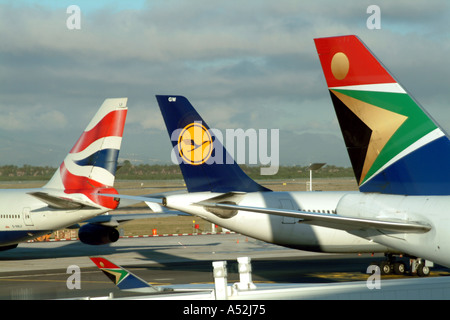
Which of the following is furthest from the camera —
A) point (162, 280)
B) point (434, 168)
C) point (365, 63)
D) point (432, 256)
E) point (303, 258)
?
point (303, 258)

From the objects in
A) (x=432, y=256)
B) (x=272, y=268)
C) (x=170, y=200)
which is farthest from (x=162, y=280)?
(x=432, y=256)

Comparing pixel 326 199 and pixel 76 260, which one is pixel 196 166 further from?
pixel 76 260

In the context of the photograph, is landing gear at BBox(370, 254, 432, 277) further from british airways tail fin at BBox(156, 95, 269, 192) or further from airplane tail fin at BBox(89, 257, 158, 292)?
airplane tail fin at BBox(89, 257, 158, 292)

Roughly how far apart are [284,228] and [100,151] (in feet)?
43.2

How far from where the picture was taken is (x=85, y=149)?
37250 millimetres

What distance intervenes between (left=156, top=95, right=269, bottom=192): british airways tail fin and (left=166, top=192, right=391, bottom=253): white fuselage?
39.1 inches

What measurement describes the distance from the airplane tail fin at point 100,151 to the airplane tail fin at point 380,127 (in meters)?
24.6

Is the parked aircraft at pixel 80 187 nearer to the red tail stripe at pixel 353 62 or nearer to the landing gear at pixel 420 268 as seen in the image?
the landing gear at pixel 420 268

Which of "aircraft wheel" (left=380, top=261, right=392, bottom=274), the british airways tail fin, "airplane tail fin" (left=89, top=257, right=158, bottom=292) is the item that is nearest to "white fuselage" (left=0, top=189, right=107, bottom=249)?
the british airways tail fin

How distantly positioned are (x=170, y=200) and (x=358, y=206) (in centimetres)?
1541

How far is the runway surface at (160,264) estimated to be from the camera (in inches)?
1186

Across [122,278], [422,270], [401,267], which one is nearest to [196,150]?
[401,267]

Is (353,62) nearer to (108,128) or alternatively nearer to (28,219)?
(108,128)

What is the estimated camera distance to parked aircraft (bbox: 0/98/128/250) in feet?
119
